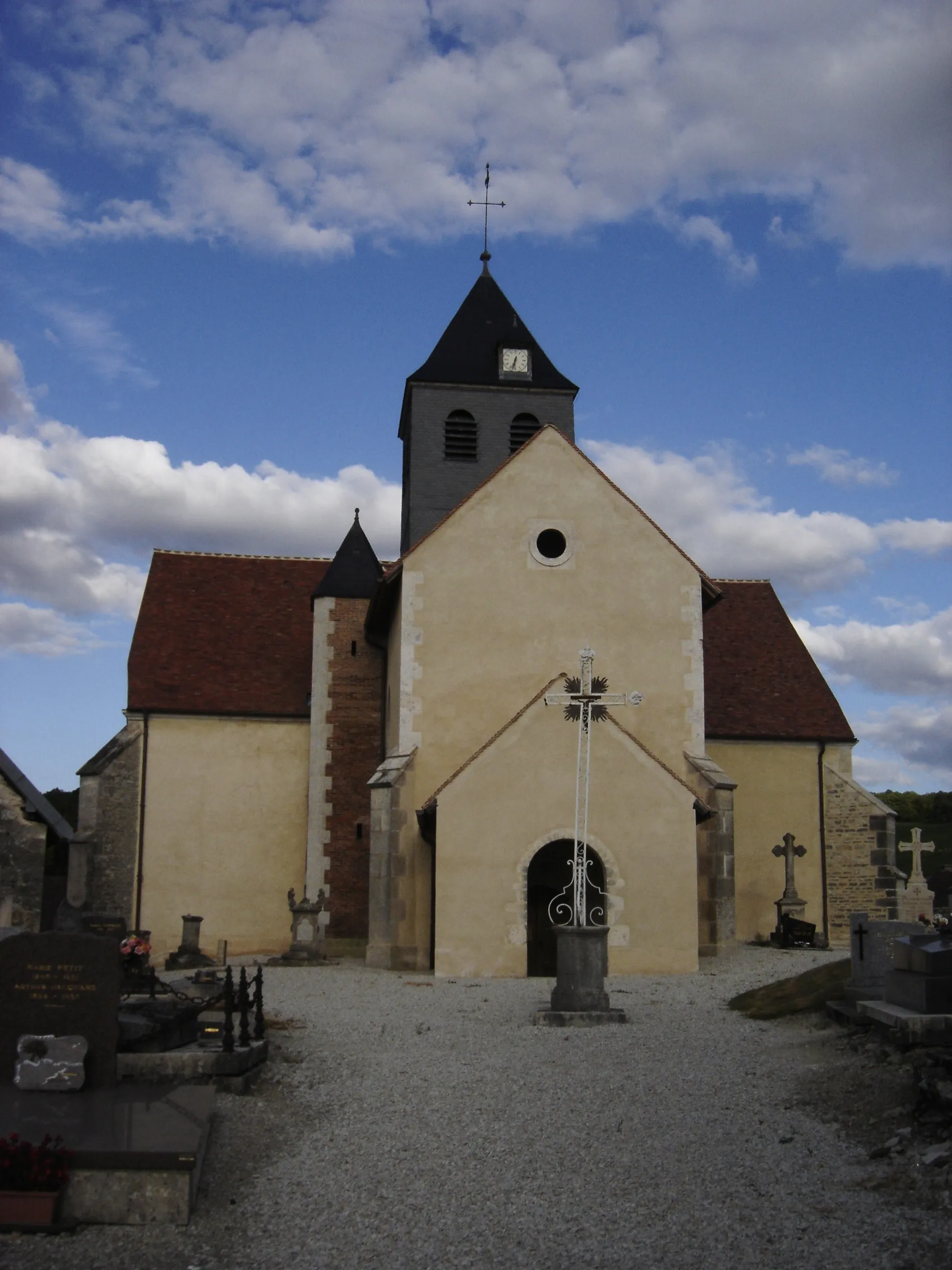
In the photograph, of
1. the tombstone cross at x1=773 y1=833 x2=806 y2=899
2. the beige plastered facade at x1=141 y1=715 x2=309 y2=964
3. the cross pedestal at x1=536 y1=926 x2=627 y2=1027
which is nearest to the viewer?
the cross pedestal at x1=536 y1=926 x2=627 y2=1027

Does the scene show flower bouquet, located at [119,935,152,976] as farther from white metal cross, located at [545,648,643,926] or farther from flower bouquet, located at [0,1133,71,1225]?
flower bouquet, located at [0,1133,71,1225]

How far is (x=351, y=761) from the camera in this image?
77.2 ft

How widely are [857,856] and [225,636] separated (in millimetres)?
13707

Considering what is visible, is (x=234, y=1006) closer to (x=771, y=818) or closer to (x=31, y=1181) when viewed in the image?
(x=31, y=1181)

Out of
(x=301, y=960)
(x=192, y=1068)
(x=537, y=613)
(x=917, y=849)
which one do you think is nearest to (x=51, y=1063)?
(x=192, y=1068)

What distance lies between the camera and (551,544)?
20.6 m

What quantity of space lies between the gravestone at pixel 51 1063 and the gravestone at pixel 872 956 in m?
6.74

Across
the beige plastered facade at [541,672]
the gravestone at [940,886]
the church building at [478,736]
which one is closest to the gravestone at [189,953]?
the church building at [478,736]

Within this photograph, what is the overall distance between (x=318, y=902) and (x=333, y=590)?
20.6 ft

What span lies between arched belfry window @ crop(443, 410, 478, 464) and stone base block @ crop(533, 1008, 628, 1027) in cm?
1452

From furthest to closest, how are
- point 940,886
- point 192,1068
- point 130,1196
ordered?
point 940,886
point 192,1068
point 130,1196

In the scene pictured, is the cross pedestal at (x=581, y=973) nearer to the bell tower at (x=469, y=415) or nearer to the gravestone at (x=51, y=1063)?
the gravestone at (x=51, y=1063)

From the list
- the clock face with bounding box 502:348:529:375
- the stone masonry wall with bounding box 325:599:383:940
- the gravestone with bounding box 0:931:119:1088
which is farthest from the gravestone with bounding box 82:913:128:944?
the clock face with bounding box 502:348:529:375

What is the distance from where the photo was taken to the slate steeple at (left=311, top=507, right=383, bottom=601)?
2433 centimetres
